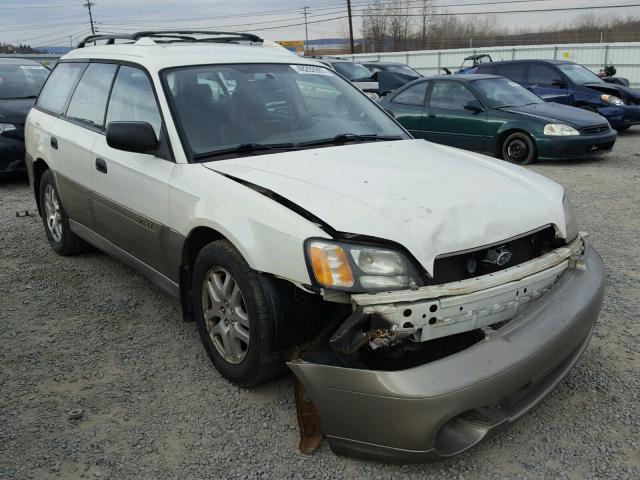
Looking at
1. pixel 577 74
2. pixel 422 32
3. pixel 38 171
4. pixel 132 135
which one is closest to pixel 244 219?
pixel 132 135

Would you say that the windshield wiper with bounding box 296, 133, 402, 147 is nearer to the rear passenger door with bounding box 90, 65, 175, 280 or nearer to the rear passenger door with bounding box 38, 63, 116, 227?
the rear passenger door with bounding box 90, 65, 175, 280

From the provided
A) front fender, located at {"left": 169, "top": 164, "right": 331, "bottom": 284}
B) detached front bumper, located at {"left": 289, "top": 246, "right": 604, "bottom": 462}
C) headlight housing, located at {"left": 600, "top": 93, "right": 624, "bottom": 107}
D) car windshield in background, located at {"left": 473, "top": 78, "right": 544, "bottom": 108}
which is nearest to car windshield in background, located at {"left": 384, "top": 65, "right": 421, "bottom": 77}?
headlight housing, located at {"left": 600, "top": 93, "right": 624, "bottom": 107}

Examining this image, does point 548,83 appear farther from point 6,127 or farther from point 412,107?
point 6,127

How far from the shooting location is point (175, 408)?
9.43 ft

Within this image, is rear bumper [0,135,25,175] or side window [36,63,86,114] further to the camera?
rear bumper [0,135,25,175]

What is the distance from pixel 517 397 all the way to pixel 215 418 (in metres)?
1.39

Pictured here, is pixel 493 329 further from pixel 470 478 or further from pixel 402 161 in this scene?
pixel 402 161

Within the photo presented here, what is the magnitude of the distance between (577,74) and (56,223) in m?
10.9

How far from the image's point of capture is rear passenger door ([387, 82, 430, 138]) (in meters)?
9.97

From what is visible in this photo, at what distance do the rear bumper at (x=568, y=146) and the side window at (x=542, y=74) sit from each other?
3451 mm

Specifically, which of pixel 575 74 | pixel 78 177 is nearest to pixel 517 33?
pixel 575 74

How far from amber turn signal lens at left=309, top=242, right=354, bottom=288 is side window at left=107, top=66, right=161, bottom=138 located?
145 centimetres

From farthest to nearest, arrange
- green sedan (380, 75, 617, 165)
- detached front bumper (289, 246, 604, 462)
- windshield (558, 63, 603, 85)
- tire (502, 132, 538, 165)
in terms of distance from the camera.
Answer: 1. windshield (558, 63, 603, 85)
2. tire (502, 132, 538, 165)
3. green sedan (380, 75, 617, 165)
4. detached front bumper (289, 246, 604, 462)

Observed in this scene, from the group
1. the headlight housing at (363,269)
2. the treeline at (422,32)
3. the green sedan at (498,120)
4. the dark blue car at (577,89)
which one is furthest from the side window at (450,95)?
the treeline at (422,32)
